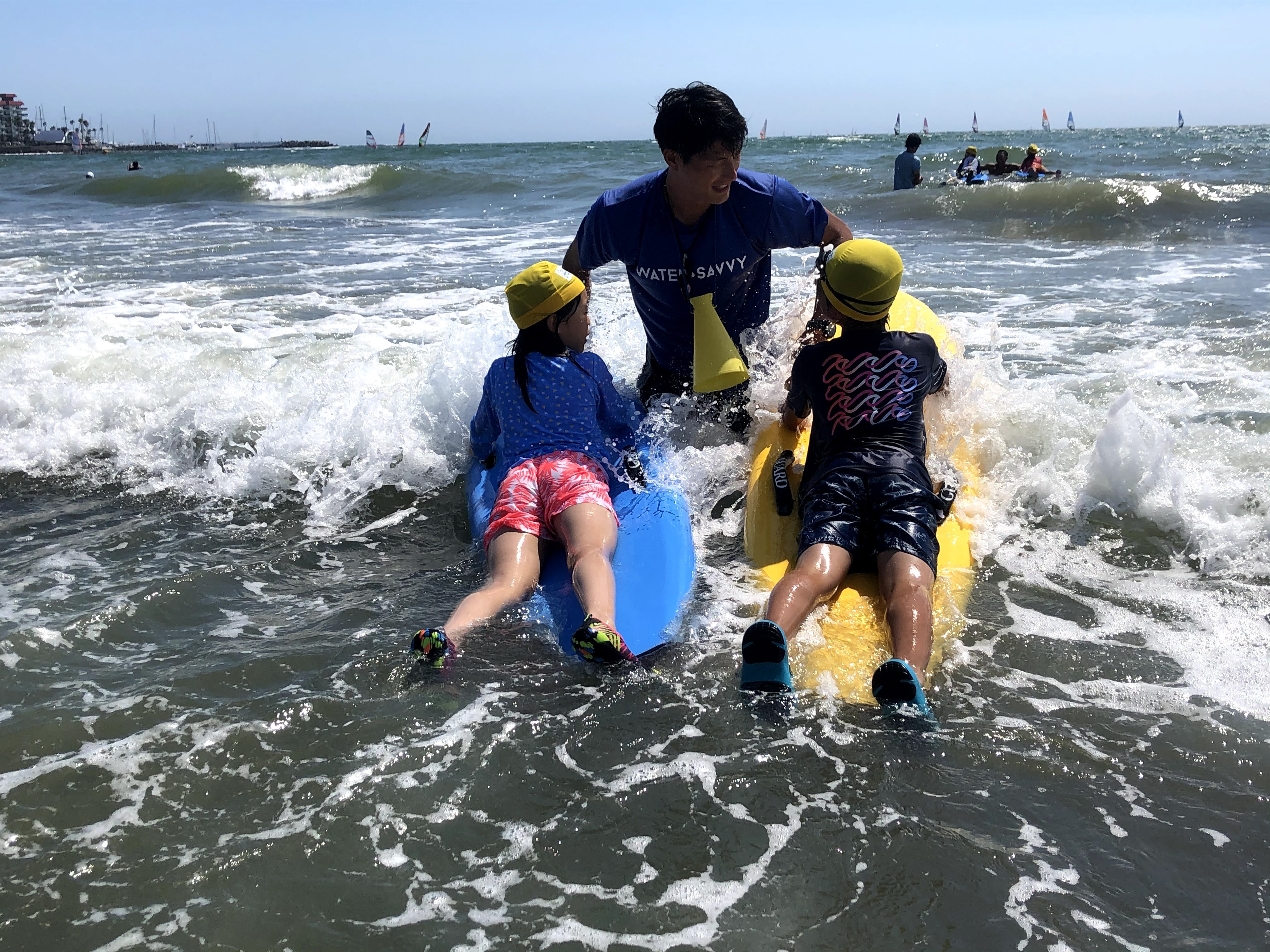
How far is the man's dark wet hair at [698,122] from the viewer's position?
333 centimetres

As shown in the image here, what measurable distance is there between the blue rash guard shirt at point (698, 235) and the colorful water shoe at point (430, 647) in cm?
177

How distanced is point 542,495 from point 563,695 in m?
0.94

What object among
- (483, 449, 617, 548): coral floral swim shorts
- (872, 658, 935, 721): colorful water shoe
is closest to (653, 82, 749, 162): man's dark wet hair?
(483, 449, 617, 548): coral floral swim shorts

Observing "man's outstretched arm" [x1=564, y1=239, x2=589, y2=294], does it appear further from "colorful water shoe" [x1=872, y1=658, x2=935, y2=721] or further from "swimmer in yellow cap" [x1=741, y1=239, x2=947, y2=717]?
"colorful water shoe" [x1=872, y1=658, x2=935, y2=721]

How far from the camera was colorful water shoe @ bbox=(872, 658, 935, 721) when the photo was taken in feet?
8.44

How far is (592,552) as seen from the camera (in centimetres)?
326

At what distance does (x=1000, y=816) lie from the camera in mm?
2277

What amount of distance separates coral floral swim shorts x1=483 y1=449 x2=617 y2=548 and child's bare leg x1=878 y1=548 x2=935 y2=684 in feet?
3.33

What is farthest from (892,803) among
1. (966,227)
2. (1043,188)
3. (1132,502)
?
(1043,188)

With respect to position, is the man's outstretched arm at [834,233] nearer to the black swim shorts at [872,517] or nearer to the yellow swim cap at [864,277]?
the yellow swim cap at [864,277]

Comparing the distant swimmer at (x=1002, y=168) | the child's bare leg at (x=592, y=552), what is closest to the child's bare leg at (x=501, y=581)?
the child's bare leg at (x=592, y=552)

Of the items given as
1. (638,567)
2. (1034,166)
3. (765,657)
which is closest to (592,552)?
(638,567)

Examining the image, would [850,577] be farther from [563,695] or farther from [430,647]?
[430,647]

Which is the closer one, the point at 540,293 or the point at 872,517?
the point at 872,517
